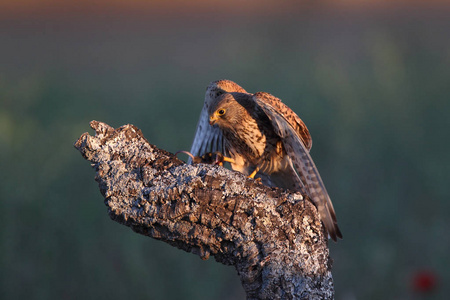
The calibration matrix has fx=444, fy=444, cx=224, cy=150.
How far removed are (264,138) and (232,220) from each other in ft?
3.02

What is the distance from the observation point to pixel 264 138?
2521 mm

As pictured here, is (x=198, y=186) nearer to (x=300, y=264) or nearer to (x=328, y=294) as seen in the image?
(x=300, y=264)

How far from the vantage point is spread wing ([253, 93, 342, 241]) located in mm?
2016

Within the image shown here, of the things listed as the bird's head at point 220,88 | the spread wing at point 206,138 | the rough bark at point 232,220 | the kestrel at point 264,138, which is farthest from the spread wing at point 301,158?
the spread wing at point 206,138

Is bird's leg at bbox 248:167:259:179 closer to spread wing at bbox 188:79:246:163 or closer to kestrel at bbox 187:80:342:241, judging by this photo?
kestrel at bbox 187:80:342:241

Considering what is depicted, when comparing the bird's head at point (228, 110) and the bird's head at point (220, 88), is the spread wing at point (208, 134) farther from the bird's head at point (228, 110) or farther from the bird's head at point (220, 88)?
the bird's head at point (228, 110)

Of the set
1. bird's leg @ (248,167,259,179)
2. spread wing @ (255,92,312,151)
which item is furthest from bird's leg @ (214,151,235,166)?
spread wing @ (255,92,312,151)

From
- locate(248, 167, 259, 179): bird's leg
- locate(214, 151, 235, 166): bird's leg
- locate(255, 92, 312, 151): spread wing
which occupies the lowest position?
locate(248, 167, 259, 179): bird's leg

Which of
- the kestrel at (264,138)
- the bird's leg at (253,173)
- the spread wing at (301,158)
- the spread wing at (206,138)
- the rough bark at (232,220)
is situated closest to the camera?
the rough bark at (232,220)

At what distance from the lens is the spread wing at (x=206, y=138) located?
114 inches

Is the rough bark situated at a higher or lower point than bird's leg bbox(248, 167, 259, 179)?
lower

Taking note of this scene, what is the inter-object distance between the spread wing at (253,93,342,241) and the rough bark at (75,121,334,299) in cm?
28

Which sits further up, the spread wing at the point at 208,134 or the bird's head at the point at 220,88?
the bird's head at the point at 220,88

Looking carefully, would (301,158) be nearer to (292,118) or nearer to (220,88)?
(292,118)
